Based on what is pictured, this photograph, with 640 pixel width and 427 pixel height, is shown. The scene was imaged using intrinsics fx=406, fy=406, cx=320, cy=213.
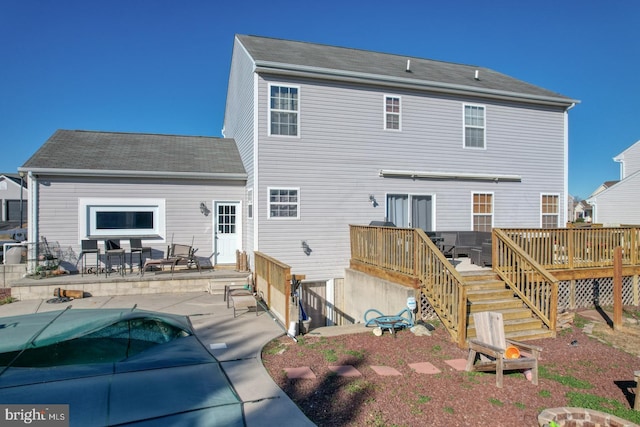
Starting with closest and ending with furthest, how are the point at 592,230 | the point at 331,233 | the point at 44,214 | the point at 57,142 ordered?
the point at 592,230, the point at 44,214, the point at 331,233, the point at 57,142

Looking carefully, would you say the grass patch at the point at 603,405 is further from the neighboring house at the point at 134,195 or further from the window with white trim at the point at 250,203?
the neighboring house at the point at 134,195

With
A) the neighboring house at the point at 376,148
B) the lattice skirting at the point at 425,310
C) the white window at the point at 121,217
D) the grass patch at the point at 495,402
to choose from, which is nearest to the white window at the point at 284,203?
the neighboring house at the point at 376,148

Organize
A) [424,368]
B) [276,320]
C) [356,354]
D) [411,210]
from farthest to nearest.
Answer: [411,210], [276,320], [356,354], [424,368]

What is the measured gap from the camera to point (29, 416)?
3.90 meters

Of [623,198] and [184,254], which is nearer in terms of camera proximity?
[184,254]

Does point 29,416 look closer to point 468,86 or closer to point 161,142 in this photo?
point 161,142

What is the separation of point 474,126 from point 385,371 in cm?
980

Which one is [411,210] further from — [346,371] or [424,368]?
[346,371]

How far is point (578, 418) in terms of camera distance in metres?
4.39

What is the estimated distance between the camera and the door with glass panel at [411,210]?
40.4ft

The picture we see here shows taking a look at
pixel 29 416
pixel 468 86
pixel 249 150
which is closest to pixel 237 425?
pixel 29 416

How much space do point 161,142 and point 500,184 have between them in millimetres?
11487

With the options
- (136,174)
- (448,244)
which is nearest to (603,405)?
(448,244)

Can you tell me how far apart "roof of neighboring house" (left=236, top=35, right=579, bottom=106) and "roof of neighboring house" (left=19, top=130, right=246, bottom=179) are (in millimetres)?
3477
